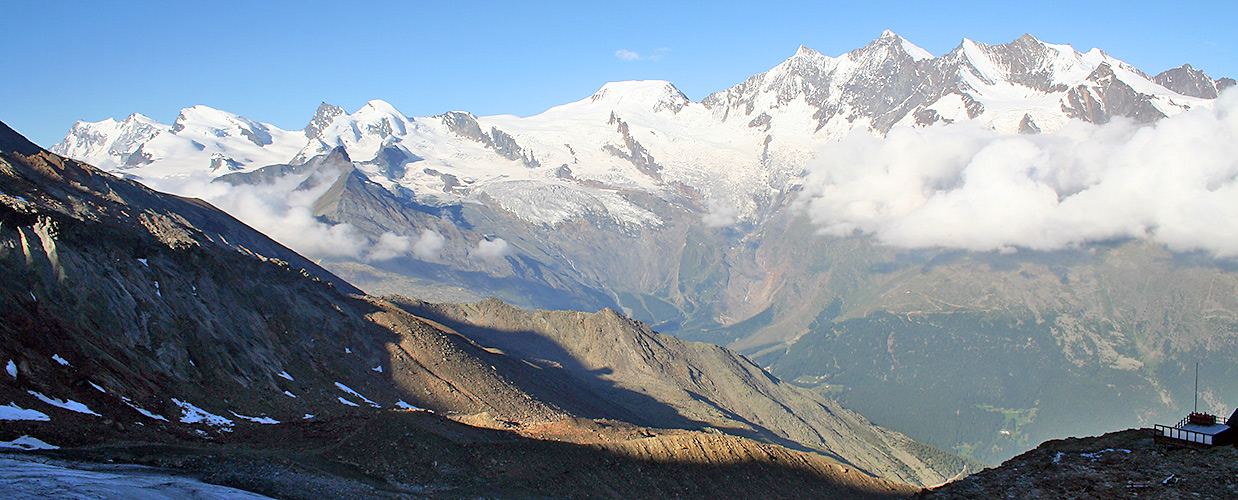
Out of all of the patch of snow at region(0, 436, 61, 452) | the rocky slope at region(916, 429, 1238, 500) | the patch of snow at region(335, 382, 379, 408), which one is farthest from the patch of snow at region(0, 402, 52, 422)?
the rocky slope at region(916, 429, 1238, 500)

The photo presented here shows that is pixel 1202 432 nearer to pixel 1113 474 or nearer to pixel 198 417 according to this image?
pixel 1113 474

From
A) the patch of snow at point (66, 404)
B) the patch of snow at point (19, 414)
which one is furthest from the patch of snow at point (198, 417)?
the patch of snow at point (19, 414)

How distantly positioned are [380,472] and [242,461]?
415 inches

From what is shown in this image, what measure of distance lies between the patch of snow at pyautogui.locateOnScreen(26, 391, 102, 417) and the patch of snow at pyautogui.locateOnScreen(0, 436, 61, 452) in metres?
11.7

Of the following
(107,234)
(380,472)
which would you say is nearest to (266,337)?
(107,234)

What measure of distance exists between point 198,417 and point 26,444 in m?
24.7

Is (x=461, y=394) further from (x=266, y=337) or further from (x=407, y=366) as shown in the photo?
(x=266, y=337)

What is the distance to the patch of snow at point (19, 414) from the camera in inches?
1726

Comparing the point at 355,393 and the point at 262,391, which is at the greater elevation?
the point at 355,393

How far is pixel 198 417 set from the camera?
62688 mm

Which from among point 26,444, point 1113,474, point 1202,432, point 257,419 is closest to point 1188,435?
point 1202,432

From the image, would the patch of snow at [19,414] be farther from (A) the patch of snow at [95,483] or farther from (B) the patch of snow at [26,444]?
(A) the patch of snow at [95,483]

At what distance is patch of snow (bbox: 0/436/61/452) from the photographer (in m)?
37.4

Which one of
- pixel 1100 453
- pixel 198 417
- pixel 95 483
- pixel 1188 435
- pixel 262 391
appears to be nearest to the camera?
pixel 95 483
